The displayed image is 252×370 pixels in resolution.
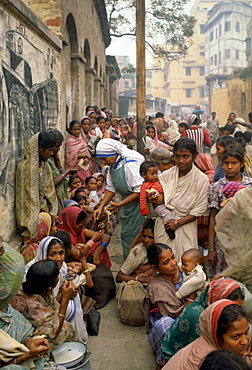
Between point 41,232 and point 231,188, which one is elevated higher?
point 231,188

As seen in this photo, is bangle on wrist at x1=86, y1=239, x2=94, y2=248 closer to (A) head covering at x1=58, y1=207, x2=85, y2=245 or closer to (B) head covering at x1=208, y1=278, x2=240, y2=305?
(A) head covering at x1=58, y1=207, x2=85, y2=245

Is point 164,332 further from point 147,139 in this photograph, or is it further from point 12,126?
point 147,139

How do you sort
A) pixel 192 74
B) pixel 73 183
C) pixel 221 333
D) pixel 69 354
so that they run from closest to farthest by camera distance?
pixel 221 333
pixel 69 354
pixel 73 183
pixel 192 74

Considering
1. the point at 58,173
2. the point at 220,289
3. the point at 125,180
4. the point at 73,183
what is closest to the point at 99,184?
the point at 73,183

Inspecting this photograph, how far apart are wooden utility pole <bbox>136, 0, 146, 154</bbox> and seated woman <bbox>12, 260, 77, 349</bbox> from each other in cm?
660

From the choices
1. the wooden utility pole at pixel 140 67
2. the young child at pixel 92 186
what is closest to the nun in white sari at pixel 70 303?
the young child at pixel 92 186

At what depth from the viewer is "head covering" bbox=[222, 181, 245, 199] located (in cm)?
350

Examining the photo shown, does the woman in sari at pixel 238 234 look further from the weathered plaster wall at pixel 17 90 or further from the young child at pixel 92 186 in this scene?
the young child at pixel 92 186

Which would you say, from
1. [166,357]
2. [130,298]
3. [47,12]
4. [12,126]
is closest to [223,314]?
[166,357]

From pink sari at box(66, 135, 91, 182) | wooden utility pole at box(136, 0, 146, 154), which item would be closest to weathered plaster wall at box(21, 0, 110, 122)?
pink sari at box(66, 135, 91, 182)

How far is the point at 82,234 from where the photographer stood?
466 cm

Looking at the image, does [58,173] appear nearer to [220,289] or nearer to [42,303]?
[42,303]

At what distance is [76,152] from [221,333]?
5.47 meters

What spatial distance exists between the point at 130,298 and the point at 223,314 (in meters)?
1.89
